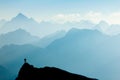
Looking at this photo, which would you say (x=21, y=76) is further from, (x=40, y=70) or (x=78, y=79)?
(x=78, y=79)

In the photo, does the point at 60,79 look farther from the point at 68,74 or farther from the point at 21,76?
the point at 21,76

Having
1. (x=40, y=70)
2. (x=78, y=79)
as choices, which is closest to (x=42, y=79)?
(x=40, y=70)

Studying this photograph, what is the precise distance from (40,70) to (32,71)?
0.68 meters

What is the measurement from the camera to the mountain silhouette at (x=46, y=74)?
2203 centimetres

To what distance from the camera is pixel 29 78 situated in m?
22.6

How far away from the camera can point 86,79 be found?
22047 millimetres

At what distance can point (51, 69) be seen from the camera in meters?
22.3

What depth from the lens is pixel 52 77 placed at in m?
22.1

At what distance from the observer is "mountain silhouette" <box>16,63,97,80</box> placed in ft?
72.3

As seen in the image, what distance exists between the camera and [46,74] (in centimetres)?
2225

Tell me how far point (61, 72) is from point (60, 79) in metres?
0.56

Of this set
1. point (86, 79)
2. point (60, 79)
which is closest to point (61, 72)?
point (60, 79)

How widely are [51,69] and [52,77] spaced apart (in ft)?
2.09

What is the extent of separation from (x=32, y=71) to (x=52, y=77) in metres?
1.75
